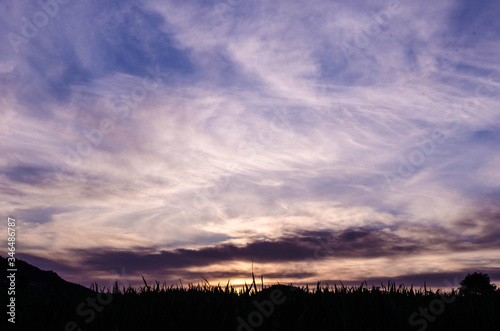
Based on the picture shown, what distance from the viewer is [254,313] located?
5332 mm

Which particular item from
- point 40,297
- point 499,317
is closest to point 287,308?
point 499,317

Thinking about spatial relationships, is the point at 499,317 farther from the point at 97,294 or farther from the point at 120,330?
the point at 97,294

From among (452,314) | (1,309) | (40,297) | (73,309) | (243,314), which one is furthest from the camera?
(40,297)

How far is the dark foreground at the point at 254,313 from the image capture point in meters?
5.09

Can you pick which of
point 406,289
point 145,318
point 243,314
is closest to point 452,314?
point 406,289

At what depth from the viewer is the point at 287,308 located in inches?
220

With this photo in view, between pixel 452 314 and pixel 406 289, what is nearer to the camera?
pixel 452 314

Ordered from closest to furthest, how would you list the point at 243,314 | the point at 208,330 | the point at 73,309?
the point at 208,330, the point at 243,314, the point at 73,309

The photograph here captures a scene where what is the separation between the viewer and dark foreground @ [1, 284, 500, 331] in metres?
5.09

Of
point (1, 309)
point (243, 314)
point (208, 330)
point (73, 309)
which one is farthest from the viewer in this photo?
point (1, 309)

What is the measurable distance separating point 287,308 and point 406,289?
304 cm

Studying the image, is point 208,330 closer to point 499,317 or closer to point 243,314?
point 243,314

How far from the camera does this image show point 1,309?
6.70 metres

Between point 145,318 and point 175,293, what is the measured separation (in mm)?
2172
